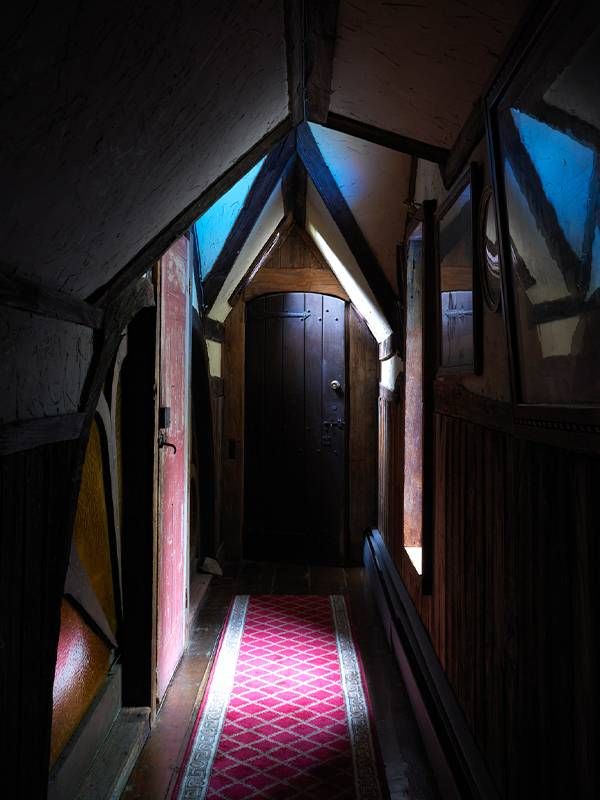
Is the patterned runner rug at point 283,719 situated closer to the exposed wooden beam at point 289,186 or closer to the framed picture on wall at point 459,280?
the framed picture on wall at point 459,280

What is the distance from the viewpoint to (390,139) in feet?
8.66

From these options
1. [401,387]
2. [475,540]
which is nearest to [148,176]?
[475,540]

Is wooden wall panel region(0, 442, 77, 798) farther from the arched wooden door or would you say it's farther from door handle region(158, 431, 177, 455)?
A: the arched wooden door

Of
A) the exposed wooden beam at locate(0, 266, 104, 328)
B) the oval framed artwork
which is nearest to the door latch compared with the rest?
the oval framed artwork

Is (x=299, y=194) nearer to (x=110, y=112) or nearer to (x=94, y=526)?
(x=94, y=526)

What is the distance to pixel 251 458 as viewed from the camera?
19.7ft

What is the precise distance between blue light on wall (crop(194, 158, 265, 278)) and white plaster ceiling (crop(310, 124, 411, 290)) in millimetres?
532

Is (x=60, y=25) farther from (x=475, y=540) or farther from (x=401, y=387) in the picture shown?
(x=401, y=387)

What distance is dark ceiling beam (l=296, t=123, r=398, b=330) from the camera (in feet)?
12.4

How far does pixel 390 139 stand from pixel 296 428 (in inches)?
140

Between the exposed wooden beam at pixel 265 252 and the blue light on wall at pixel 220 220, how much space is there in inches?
41.5

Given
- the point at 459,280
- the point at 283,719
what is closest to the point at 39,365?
the point at 459,280

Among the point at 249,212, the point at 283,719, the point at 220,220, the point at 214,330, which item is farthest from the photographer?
the point at 214,330

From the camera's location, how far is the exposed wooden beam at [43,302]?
1.26 meters
